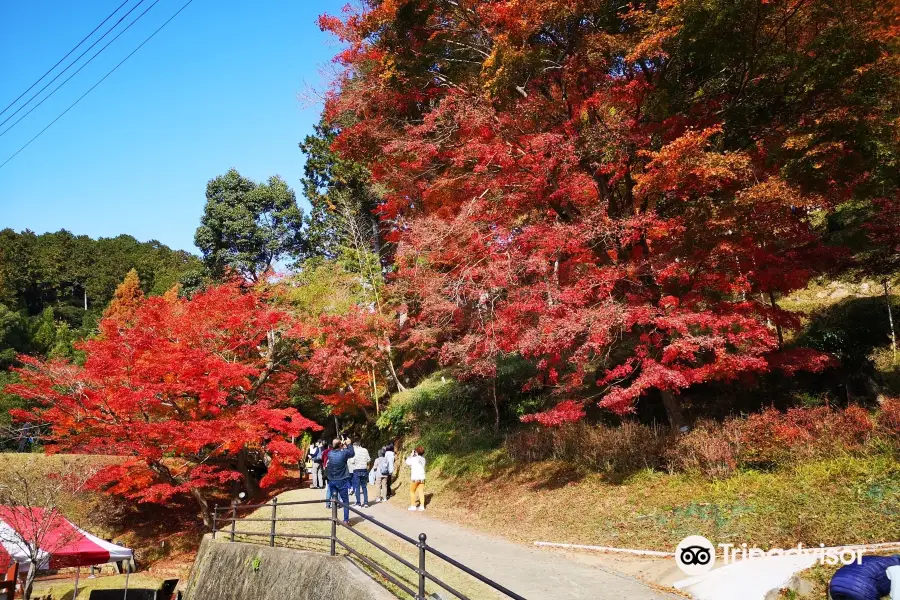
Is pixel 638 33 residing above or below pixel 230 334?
above

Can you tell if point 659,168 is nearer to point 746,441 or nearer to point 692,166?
point 692,166

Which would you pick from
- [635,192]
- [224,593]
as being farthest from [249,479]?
[635,192]

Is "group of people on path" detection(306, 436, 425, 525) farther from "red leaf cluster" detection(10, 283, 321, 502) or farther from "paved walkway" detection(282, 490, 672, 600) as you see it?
"red leaf cluster" detection(10, 283, 321, 502)

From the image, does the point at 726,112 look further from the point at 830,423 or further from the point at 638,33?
the point at 830,423

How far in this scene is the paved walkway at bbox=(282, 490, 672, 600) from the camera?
22.6 ft

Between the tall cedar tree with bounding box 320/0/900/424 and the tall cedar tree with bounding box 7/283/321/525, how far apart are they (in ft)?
22.5

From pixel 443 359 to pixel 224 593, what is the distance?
22.2 ft

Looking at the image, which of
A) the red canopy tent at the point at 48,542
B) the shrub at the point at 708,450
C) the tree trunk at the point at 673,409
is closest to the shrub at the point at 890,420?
the shrub at the point at 708,450

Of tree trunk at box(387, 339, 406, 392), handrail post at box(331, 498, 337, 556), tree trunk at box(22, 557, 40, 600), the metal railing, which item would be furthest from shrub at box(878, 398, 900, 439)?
tree trunk at box(22, 557, 40, 600)

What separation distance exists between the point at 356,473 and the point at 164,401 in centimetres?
670

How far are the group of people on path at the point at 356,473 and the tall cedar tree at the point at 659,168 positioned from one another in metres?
3.10

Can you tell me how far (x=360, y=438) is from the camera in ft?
80.3

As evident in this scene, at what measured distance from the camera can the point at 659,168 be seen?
10398 millimetres

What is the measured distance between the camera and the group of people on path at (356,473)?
1170 centimetres
